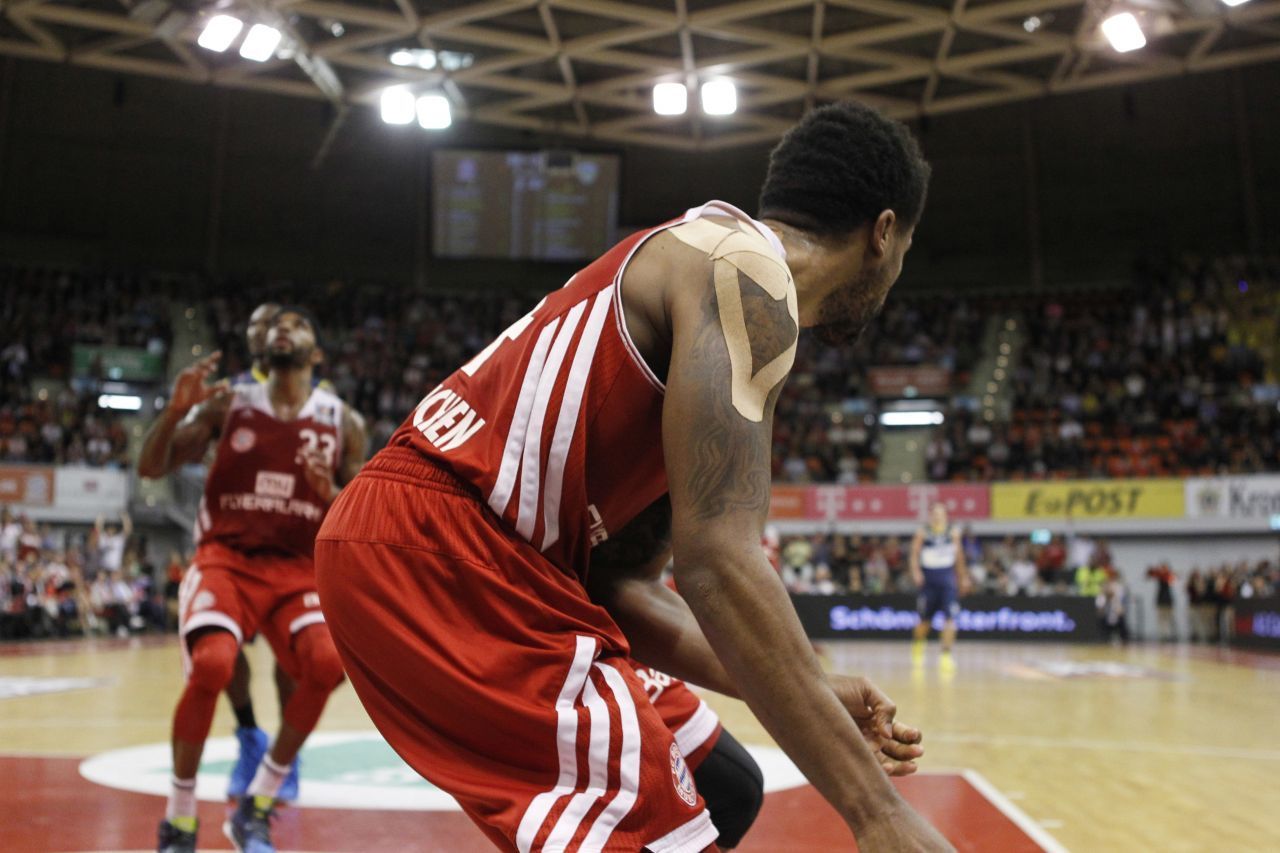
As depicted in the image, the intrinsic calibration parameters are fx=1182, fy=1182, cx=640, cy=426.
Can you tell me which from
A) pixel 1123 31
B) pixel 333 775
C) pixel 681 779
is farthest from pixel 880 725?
pixel 1123 31

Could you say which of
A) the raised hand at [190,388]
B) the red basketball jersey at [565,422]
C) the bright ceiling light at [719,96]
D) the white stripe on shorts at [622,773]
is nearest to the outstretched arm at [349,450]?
the raised hand at [190,388]

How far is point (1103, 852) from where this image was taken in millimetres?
3902

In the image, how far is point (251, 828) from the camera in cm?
379

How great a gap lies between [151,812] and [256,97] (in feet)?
86.7

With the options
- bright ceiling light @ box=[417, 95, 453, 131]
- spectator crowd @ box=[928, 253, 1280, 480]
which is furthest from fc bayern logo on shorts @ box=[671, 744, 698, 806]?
spectator crowd @ box=[928, 253, 1280, 480]

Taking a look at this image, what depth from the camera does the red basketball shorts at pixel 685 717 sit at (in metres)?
2.51

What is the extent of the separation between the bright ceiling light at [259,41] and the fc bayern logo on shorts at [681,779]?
18183mm

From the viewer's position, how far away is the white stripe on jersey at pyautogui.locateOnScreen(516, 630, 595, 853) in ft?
4.90

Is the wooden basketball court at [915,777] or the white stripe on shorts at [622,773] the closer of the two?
the white stripe on shorts at [622,773]

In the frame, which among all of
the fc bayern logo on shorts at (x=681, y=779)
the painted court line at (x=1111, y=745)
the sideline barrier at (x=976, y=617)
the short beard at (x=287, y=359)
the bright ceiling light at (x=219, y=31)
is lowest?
the sideline barrier at (x=976, y=617)

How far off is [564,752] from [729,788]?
1.11 m

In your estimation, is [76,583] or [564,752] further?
[76,583]

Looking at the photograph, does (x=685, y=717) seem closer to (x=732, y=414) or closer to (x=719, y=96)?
(x=732, y=414)

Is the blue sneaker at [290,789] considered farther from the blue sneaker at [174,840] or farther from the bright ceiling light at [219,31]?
the bright ceiling light at [219,31]
